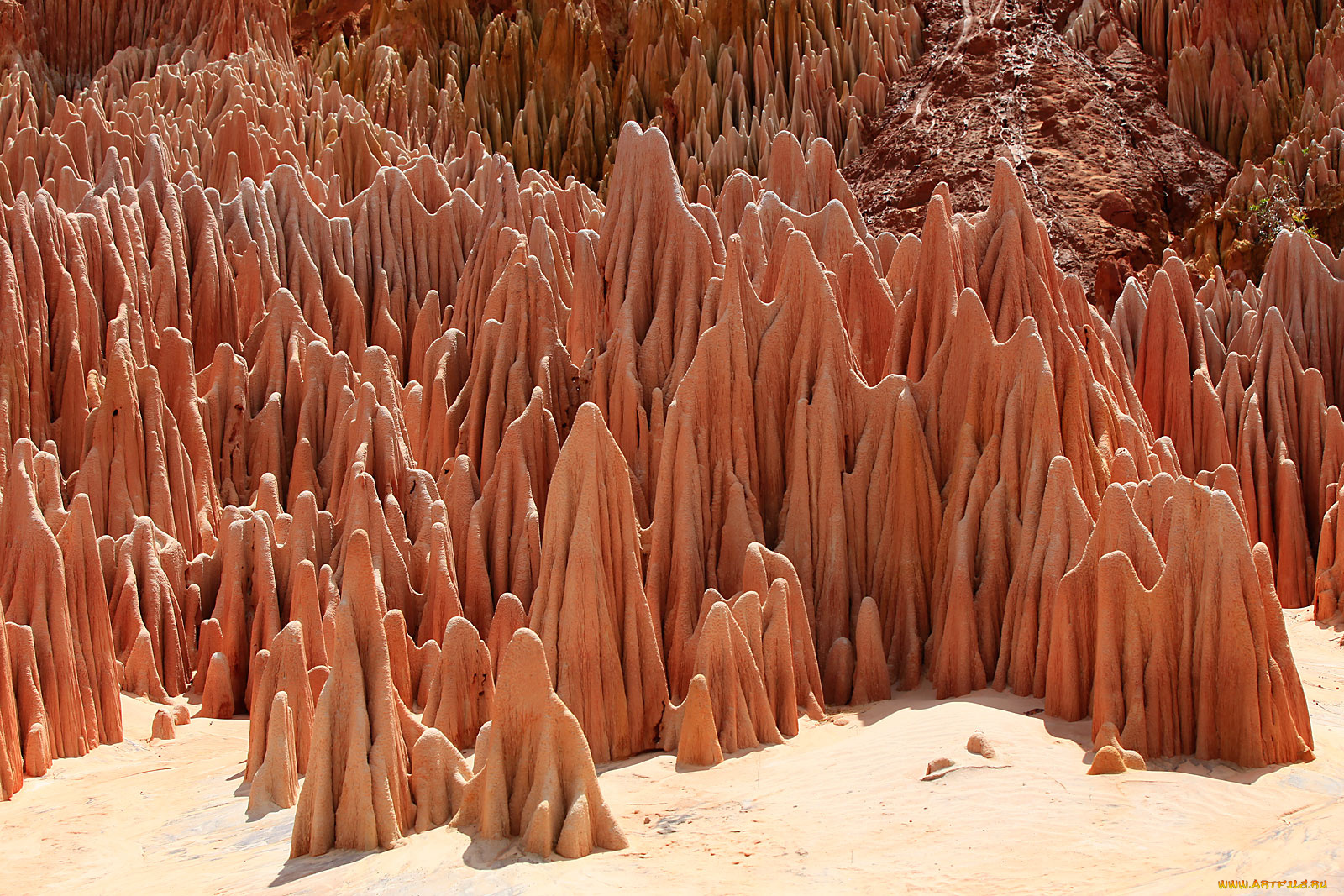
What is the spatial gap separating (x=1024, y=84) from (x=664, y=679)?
70.2ft

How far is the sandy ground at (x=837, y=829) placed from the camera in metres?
7.92

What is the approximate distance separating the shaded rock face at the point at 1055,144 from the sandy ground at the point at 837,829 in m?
16.6

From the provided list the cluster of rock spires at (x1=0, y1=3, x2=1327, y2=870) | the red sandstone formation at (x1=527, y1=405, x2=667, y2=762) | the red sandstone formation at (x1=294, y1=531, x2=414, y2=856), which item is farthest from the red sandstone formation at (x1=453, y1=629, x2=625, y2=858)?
the red sandstone formation at (x1=527, y1=405, x2=667, y2=762)

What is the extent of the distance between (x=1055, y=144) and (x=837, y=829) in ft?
72.1

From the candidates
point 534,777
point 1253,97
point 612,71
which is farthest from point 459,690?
point 612,71

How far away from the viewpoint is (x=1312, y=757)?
958 centimetres

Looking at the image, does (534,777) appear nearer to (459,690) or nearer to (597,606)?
(597,606)

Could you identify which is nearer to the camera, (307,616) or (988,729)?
(988,729)

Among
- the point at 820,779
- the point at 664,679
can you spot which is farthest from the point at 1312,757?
the point at 664,679

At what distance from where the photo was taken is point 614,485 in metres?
12.0

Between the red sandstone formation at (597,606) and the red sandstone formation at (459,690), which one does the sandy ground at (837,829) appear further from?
the red sandstone formation at (459,690)

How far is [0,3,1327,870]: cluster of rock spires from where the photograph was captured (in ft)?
32.5

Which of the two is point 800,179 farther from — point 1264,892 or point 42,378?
point 1264,892

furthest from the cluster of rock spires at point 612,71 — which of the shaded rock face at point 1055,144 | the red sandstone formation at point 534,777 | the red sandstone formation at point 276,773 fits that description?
the red sandstone formation at point 534,777
